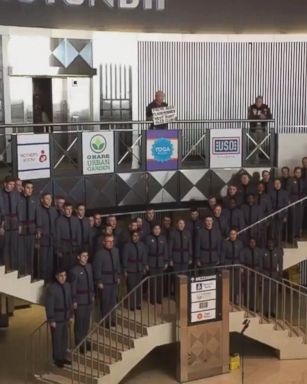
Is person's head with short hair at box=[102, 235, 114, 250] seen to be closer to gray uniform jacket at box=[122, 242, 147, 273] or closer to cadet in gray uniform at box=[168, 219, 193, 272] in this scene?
gray uniform jacket at box=[122, 242, 147, 273]

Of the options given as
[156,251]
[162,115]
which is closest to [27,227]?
[156,251]

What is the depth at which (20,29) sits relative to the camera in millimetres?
19500

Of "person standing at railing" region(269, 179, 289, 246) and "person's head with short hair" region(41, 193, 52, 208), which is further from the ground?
"person's head with short hair" region(41, 193, 52, 208)

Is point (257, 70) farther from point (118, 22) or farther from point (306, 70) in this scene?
point (118, 22)

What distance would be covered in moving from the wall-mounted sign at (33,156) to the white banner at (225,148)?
4.05 meters

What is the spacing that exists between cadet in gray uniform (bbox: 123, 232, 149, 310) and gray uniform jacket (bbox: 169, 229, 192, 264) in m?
0.63

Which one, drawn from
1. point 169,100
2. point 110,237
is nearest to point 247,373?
point 110,237

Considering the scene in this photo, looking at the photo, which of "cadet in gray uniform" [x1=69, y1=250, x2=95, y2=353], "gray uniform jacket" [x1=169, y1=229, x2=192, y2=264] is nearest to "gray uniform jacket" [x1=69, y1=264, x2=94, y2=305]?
"cadet in gray uniform" [x1=69, y1=250, x2=95, y2=353]

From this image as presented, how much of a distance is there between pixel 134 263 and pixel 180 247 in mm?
1037

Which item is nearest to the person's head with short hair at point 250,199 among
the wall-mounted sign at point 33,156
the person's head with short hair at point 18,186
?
the wall-mounted sign at point 33,156

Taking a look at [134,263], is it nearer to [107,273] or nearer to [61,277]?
[107,273]

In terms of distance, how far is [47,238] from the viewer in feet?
48.2

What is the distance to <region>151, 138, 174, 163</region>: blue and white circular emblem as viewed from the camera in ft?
58.1

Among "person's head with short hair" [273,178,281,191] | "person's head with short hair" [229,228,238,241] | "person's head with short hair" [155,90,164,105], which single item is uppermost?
"person's head with short hair" [155,90,164,105]
